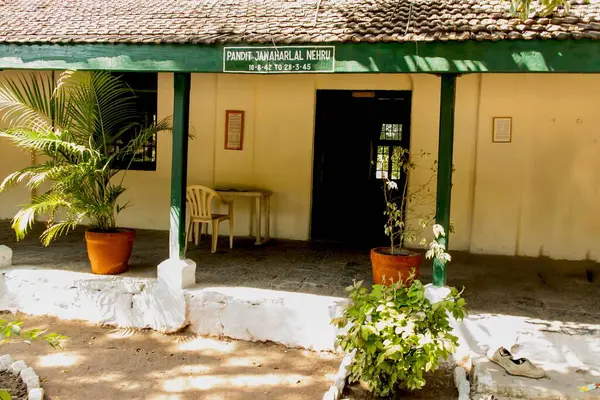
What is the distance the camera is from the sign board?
5.72 meters

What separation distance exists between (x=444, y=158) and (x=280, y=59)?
1.86 metres

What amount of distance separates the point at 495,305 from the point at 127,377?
3.62 m

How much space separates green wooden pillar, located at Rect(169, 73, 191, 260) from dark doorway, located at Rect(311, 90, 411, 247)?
3026 millimetres

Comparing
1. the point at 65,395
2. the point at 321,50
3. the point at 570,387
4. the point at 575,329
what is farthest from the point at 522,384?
the point at 65,395

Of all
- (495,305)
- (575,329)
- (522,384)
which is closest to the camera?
(522,384)

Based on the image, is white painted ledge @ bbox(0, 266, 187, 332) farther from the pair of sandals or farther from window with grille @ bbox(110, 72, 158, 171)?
the pair of sandals

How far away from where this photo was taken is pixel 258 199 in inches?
348

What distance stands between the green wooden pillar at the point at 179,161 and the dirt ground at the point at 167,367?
1.05 metres

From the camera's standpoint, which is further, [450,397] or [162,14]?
[162,14]

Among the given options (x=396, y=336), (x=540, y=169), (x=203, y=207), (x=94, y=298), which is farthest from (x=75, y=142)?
(x=540, y=169)

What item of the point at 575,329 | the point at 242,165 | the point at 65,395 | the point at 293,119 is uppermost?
the point at 293,119

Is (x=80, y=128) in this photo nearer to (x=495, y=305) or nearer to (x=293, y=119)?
(x=293, y=119)

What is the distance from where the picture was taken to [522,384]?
487 centimetres

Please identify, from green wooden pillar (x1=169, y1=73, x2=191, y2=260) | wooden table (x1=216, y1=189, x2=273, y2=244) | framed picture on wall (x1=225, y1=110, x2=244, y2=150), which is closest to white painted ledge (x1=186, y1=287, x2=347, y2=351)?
green wooden pillar (x1=169, y1=73, x2=191, y2=260)
